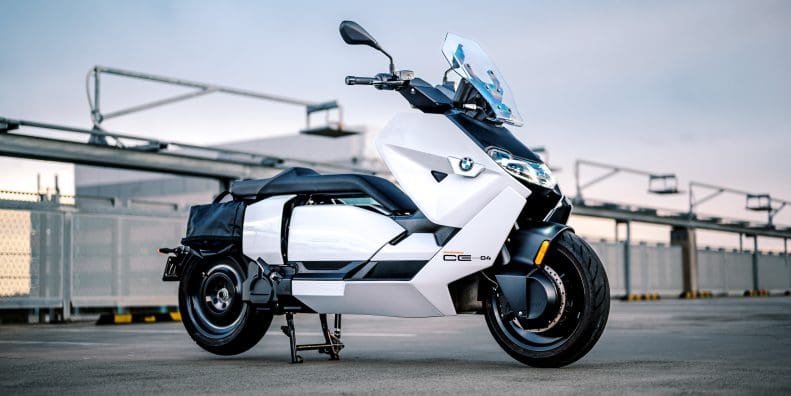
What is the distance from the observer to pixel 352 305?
19.4 feet

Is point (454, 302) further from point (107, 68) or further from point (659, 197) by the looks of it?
point (659, 197)

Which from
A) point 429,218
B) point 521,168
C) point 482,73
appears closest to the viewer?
point 521,168

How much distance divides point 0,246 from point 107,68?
3235 mm

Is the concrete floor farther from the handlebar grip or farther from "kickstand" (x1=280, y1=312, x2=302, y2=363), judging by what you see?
the handlebar grip

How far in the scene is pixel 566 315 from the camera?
5379mm

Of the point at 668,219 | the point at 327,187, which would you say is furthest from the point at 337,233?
the point at 668,219

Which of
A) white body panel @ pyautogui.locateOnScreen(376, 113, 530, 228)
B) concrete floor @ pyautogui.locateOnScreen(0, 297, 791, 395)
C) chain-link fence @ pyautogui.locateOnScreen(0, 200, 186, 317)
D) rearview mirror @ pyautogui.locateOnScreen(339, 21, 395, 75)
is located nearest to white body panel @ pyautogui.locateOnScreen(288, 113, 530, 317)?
white body panel @ pyautogui.locateOnScreen(376, 113, 530, 228)

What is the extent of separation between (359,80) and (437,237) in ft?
3.78

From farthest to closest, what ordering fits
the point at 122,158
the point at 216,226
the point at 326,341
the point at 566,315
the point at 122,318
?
the point at 122,158, the point at 122,318, the point at 216,226, the point at 326,341, the point at 566,315

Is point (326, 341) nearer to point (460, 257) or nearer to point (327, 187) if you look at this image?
point (327, 187)

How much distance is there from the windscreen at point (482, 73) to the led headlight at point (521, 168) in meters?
0.31

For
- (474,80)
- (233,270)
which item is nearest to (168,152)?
(233,270)

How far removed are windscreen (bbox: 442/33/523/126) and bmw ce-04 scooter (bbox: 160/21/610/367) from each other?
0.01 m

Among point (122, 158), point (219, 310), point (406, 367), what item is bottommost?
point (406, 367)
